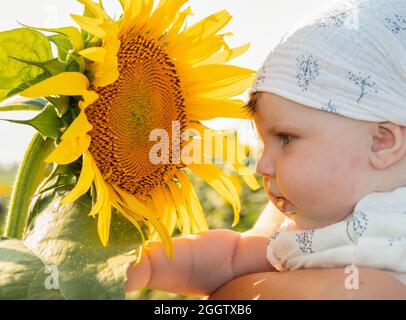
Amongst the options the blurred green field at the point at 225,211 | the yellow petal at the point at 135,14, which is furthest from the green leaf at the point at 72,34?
the blurred green field at the point at 225,211

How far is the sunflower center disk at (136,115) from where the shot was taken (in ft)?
5.22

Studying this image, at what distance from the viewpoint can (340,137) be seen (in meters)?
1.57

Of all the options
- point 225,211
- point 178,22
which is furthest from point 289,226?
point 225,211

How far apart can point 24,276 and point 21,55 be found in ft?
1.49

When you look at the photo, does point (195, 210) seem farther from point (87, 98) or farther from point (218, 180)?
point (87, 98)

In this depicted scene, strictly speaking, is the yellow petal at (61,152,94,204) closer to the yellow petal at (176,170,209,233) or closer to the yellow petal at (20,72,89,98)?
the yellow petal at (20,72,89,98)

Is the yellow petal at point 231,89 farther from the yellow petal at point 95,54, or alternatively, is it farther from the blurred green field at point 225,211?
the blurred green field at point 225,211

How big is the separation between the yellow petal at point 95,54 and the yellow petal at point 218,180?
441 millimetres

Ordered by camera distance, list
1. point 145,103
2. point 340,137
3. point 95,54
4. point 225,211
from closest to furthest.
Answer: point 95,54 < point 340,137 < point 145,103 < point 225,211

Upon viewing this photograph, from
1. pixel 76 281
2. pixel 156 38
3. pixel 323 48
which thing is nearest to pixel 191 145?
pixel 156 38

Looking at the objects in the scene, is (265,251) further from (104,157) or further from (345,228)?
(104,157)

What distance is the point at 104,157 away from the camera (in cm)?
160

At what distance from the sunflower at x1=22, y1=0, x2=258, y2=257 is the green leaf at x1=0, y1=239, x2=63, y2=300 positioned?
0.42 ft

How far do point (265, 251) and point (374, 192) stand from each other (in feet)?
1.15
